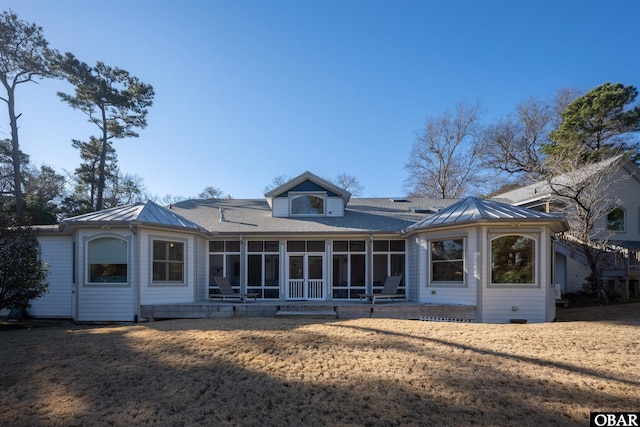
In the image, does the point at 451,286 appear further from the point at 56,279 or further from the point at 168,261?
the point at 56,279

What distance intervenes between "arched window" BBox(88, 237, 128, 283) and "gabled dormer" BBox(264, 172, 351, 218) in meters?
6.17

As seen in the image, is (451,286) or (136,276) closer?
(136,276)

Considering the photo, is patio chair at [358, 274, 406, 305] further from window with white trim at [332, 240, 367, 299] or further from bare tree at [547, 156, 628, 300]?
bare tree at [547, 156, 628, 300]

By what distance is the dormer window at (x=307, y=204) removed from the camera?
15.6 m

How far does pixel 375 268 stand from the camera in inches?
549

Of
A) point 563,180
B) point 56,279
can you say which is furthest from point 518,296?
point 56,279

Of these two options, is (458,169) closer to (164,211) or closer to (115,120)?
(164,211)

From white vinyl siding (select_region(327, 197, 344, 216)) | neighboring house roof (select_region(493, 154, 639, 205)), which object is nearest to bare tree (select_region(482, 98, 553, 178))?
neighboring house roof (select_region(493, 154, 639, 205))

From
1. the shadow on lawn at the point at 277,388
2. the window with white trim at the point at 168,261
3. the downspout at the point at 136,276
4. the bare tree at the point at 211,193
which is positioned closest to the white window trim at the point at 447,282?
the shadow on lawn at the point at 277,388

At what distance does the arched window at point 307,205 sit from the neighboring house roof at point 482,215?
Answer: 15.7 ft

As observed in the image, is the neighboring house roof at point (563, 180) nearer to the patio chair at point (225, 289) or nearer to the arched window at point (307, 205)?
the arched window at point (307, 205)

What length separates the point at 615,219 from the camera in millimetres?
18469

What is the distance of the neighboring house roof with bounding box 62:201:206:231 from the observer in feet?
35.4

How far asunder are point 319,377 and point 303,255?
9.09m
